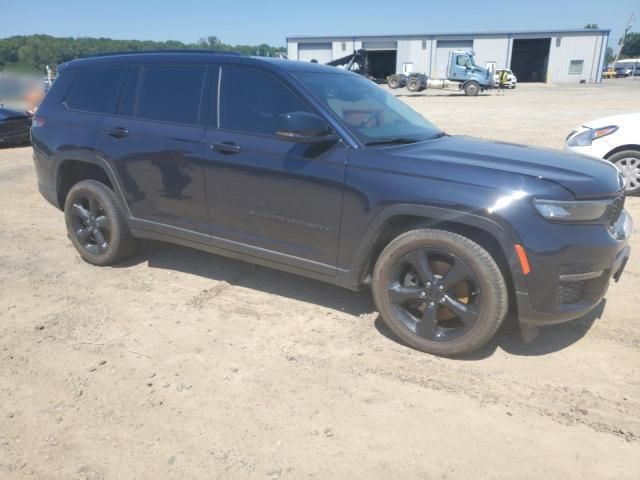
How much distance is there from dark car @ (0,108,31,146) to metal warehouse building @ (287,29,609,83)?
159 feet

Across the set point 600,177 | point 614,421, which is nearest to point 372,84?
point 600,177

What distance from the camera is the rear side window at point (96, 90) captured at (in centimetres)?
443

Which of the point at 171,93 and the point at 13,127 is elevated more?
the point at 171,93

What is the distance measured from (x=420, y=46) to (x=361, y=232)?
6017 centimetres

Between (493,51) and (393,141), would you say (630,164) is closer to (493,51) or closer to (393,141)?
(393,141)

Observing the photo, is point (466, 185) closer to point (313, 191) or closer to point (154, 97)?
point (313, 191)

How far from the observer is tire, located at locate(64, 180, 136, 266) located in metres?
4.55

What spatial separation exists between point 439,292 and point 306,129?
52.0 inches

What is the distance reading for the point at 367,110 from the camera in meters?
3.83

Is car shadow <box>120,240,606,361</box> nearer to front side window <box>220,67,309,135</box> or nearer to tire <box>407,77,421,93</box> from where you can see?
front side window <box>220,67,309,135</box>

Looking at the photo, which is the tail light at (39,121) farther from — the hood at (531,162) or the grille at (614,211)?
the grille at (614,211)

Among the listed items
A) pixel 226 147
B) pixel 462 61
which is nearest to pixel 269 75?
pixel 226 147

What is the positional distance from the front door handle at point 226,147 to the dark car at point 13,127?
1135cm

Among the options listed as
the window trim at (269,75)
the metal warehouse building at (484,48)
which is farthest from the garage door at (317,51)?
the window trim at (269,75)
